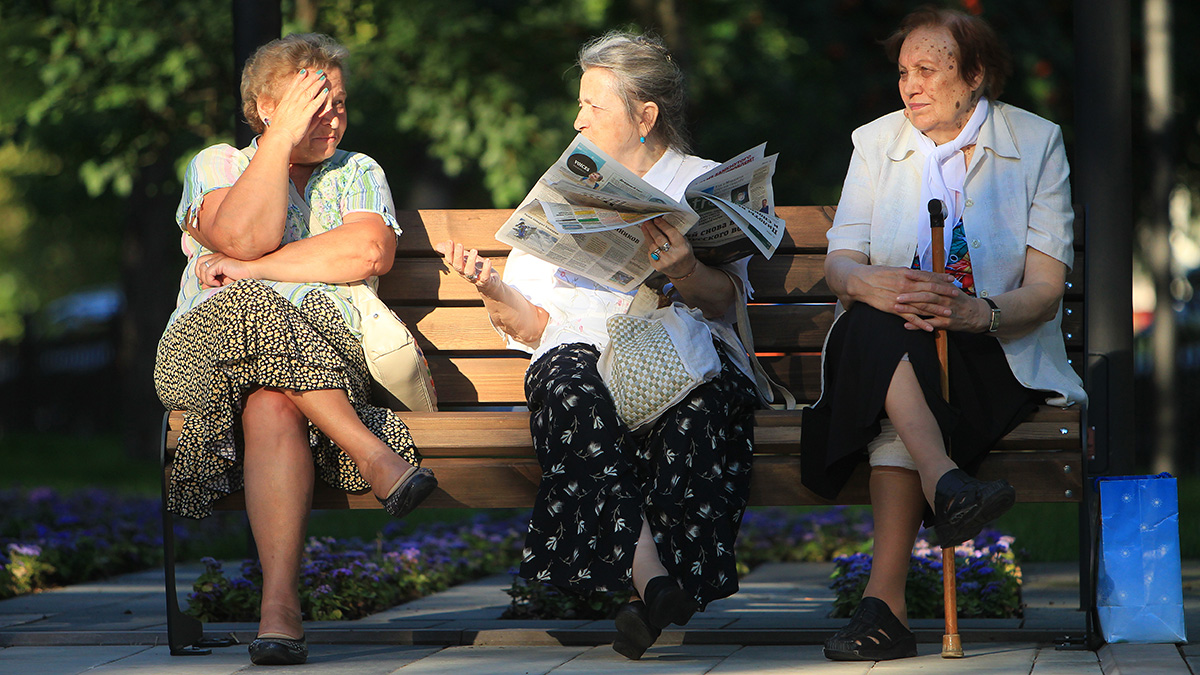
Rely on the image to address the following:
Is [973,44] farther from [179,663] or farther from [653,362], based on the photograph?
[179,663]

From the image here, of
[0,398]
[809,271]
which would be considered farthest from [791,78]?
[0,398]

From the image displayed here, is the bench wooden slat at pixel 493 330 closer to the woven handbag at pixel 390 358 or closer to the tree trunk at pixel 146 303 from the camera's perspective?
the woven handbag at pixel 390 358

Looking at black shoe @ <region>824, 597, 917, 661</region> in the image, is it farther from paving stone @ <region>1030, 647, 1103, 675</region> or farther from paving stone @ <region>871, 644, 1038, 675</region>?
paving stone @ <region>1030, 647, 1103, 675</region>

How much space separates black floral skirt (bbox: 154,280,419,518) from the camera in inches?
137

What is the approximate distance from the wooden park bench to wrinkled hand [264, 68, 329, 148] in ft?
2.02

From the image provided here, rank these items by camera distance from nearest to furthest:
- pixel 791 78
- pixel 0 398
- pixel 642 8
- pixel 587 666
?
1. pixel 587 666
2. pixel 642 8
3. pixel 791 78
4. pixel 0 398

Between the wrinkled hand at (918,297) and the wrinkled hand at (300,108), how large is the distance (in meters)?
1.61

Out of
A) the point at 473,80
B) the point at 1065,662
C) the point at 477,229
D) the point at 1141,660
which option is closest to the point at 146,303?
the point at 473,80

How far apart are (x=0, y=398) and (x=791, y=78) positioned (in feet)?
39.6

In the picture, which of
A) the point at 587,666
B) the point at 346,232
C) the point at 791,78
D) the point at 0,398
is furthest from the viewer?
the point at 0,398

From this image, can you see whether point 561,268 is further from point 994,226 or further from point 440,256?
point 994,226

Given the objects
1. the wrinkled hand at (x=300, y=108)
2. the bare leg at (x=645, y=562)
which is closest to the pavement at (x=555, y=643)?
the bare leg at (x=645, y=562)

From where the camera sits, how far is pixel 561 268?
3957 mm

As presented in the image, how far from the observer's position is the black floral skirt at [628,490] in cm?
332
